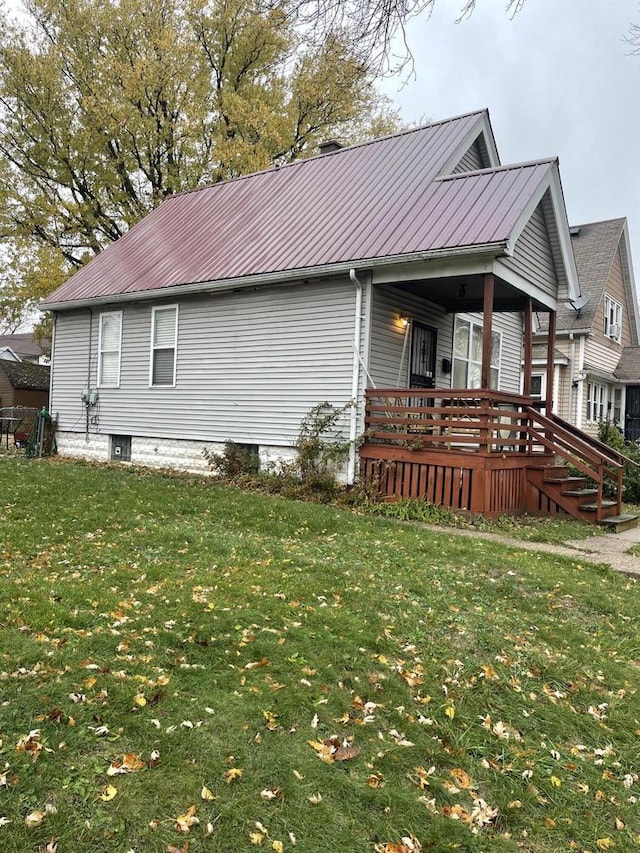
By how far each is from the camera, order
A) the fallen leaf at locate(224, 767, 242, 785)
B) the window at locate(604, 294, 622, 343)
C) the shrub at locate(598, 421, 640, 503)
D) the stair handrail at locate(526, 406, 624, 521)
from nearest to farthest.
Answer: the fallen leaf at locate(224, 767, 242, 785)
the stair handrail at locate(526, 406, 624, 521)
the shrub at locate(598, 421, 640, 503)
the window at locate(604, 294, 622, 343)

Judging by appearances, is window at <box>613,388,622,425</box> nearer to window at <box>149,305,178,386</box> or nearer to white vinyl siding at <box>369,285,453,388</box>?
white vinyl siding at <box>369,285,453,388</box>

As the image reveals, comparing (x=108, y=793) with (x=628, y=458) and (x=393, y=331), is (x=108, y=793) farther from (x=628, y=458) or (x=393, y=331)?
(x=628, y=458)

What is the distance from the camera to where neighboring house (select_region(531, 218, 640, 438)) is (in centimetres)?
1948

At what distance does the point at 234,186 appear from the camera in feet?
48.9

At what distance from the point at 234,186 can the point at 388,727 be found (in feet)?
46.0

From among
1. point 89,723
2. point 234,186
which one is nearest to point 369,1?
point 89,723

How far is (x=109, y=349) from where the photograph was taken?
45.9 ft

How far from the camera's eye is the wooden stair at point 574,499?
9.00 metres

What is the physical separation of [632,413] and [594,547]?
1696 centimetres

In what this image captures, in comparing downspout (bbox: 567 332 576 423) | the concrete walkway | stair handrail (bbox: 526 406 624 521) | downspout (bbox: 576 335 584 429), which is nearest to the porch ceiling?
stair handrail (bbox: 526 406 624 521)

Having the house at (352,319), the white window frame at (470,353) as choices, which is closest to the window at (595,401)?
the house at (352,319)

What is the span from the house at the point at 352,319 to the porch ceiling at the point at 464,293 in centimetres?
7

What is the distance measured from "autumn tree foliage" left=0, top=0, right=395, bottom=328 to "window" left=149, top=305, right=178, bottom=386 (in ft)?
30.2

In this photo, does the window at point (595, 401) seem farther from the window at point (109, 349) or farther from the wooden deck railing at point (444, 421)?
the window at point (109, 349)
